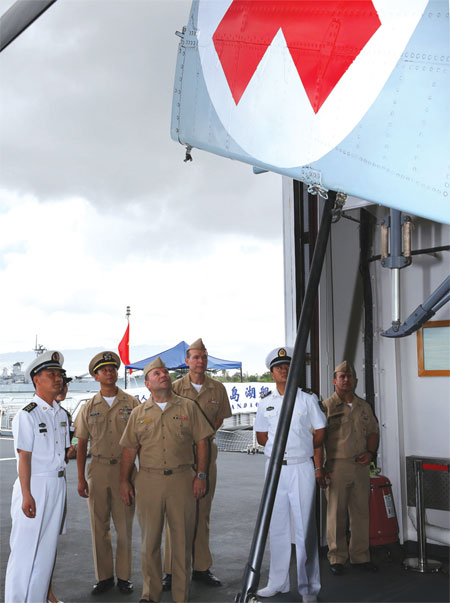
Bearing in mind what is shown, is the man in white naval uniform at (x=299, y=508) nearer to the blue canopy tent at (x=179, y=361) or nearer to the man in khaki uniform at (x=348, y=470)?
the man in khaki uniform at (x=348, y=470)

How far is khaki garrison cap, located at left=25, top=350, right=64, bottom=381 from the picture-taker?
4.03 meters

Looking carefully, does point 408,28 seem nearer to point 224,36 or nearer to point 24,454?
point 224,36

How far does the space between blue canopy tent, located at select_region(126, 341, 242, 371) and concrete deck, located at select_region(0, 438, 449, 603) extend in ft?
26.0

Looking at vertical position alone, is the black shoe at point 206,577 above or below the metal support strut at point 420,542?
below

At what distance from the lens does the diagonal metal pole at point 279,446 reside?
2311 millimetres

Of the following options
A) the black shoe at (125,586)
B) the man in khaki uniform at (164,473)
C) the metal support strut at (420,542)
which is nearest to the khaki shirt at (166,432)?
the man in khaki uniform at (164,473)

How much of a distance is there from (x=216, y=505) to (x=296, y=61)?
6438 millimetres

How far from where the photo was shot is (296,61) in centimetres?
201

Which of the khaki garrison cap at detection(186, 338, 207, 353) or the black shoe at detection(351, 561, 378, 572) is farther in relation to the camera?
the khaki garrison cap at detection(186, 338, 207, 353)

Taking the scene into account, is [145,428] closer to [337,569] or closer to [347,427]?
[347,427]

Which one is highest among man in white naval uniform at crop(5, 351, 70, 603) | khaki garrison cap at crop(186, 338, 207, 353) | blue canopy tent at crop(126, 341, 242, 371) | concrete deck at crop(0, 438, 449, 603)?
blue canopy tent at crop(126, 341, 242, 371)

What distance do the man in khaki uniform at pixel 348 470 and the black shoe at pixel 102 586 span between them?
175 centimetres

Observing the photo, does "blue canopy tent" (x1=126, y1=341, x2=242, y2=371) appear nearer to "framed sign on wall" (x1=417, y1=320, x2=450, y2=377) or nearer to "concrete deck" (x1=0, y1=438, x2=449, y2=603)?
"concrete deck" (x1=0, y1=438, x2=449, y2=603)

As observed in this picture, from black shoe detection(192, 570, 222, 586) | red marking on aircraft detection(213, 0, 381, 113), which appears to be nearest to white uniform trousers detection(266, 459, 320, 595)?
black shoe detection(192, 570, 222, 586)
